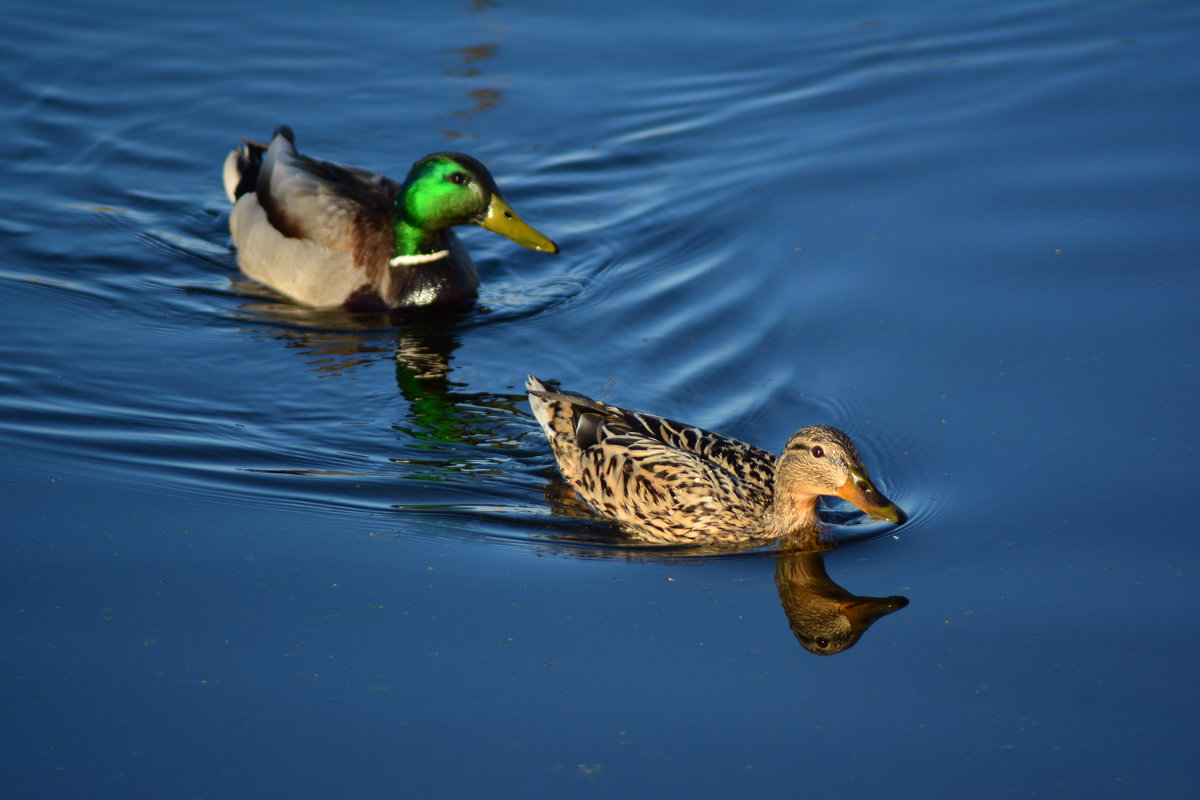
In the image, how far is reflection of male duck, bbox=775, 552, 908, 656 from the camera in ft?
20.8

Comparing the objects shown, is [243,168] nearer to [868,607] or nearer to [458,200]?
[458,200]

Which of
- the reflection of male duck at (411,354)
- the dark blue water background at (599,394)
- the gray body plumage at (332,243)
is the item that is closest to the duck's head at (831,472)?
the dark blue water background at (599,394)

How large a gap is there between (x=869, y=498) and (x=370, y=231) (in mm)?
5117

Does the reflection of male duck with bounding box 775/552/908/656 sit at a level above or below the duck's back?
below

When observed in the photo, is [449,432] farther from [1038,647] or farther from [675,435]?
[1038,647]

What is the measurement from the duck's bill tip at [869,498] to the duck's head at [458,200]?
395 centimetres

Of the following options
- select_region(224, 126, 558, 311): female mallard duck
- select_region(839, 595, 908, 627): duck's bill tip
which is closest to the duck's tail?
select_region(224, 126, 558, 311): female mallard duck

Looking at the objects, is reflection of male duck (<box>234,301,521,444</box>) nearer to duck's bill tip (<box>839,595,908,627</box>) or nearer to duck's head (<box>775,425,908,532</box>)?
duck's head (<box>775,425,908,532</box>)

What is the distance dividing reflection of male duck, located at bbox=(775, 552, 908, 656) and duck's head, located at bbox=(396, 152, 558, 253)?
4098mm

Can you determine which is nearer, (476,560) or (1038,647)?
(1038,647)

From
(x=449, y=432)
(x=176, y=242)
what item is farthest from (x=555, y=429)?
(x=176, y=242)

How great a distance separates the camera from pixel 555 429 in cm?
810

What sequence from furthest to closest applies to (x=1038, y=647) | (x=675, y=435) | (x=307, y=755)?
(x=675, y=435) < (x=1038, y=647) < (x=307, y=755)

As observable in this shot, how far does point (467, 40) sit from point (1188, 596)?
919cm
